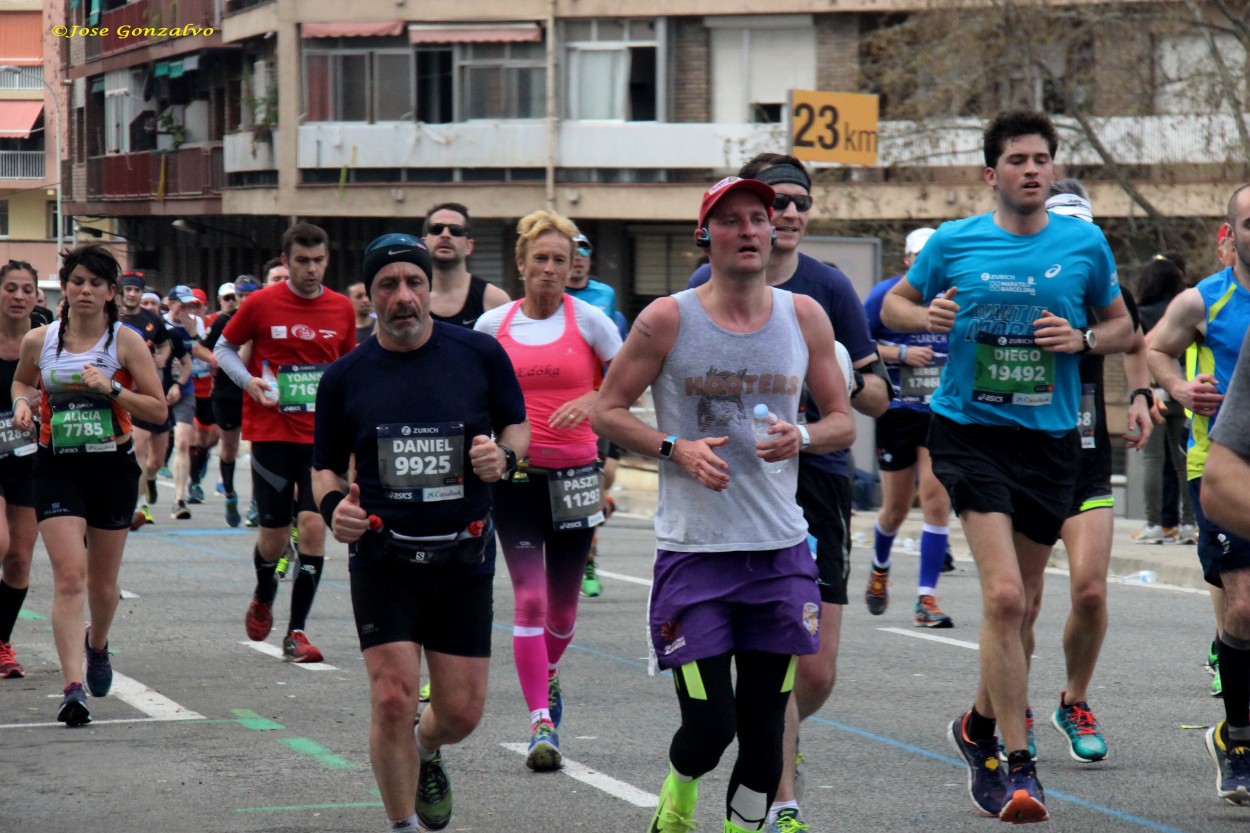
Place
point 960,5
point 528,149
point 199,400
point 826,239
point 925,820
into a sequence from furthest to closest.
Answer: point 528,149 < point 960,5 < point 199,400 < point 826,239 < point 925,820

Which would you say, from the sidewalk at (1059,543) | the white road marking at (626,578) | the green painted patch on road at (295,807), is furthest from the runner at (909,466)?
the green painted patch on road at (295,807)

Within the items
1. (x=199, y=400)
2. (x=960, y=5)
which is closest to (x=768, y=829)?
(x=199, y=400)

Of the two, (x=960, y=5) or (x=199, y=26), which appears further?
(x=199, y=26)

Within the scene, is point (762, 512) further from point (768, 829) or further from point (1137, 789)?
point (1137, 789)

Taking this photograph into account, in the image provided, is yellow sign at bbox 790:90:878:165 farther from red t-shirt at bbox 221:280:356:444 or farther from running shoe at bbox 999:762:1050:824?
running shoe at bbox 999:762:1050:824

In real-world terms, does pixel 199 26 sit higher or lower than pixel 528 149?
higher

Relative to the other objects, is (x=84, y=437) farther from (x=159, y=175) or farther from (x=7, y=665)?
(x=159, y=175)

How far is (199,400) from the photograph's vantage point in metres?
20.6

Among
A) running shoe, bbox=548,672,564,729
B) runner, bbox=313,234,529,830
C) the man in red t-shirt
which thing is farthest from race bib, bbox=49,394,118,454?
runner, bbox=313,234,529,830

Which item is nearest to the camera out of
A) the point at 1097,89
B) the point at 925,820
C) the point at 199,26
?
the point at 925,820

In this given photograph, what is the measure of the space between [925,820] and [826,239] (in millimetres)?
12872

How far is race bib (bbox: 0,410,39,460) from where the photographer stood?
30.3 feet

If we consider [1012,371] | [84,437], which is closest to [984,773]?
[1012,371]

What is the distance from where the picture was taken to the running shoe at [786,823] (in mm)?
5949
